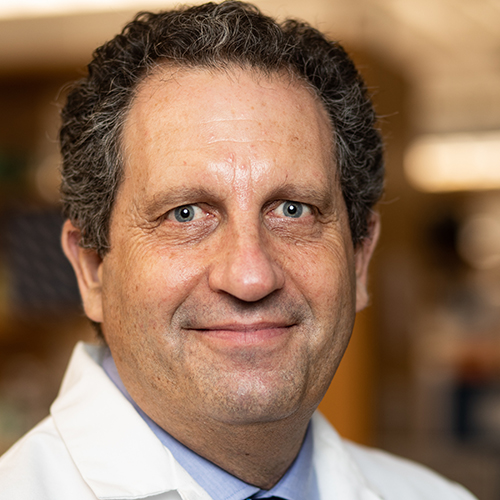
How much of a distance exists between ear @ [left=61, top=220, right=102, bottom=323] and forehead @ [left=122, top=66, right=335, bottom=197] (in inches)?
8.6

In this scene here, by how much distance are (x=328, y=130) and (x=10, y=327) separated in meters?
1.91

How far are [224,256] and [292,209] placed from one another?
0.18 meters

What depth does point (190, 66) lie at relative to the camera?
1103 millimetres

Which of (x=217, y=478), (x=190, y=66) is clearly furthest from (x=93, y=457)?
(x=190, y=66)

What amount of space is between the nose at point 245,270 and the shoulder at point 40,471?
1.38ft

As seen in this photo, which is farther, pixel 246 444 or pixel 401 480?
pixel 401 480

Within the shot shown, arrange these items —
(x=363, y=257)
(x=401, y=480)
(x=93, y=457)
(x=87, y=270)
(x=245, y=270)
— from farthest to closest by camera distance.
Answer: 1. (x=401, y=480)
2. (x=363, y=257)
3. (x=87, y=270)
4. (x=93, y=457)
5. (x=245, y=270)

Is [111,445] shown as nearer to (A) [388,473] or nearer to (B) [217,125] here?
(B) [217,125]

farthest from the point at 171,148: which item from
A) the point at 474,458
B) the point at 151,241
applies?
the point at 474,458

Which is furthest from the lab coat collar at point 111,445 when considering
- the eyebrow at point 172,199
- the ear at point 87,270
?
the eyebrow at point 172,199

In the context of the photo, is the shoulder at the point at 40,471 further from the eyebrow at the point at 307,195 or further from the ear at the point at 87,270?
the eyebrow at the point at 307,195

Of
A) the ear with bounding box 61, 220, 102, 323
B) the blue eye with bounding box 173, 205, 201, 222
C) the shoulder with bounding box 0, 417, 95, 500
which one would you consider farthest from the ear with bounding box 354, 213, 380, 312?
the shoulder with bounding box 0, 417, 95, 500

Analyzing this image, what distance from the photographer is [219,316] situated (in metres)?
1.01

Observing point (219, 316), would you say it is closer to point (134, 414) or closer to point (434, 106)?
point (134, 414)
